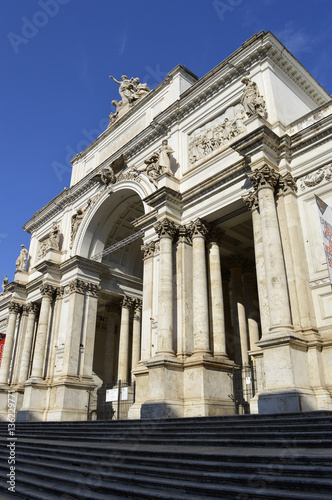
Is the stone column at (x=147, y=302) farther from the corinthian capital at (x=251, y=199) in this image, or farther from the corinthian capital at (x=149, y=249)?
the corinthian capital at (x=251, y=199)

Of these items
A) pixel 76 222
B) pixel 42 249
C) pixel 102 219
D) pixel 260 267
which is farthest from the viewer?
pixel 42 249

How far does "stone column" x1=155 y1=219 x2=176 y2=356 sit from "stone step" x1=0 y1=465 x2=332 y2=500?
7116 millimetres

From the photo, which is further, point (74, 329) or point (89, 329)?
point (89, 329)

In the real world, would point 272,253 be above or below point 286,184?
below

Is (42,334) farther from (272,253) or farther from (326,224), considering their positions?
(326,224)

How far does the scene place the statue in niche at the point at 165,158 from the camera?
18.0 m

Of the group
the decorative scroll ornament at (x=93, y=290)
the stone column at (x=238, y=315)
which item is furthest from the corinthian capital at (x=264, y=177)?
the decorative scroll ornament at (x=93, y=290)

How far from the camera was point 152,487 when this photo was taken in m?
6.16

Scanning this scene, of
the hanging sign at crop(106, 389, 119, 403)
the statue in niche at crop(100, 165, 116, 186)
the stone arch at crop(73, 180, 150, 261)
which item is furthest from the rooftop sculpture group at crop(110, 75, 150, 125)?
the hanging sign at crop(106, 389, 119, 403)

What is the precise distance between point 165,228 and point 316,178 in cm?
606

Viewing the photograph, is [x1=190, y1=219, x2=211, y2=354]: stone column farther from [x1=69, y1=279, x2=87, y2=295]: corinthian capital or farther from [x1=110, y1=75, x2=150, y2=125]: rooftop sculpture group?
[x1=110, y1=75, x2=150, y2=125]: rooftop sculpture group

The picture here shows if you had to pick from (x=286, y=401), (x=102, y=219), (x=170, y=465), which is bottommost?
(x=170, y=465)

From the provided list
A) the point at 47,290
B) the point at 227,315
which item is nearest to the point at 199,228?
the point at 227,315

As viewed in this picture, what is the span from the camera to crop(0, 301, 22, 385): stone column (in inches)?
1019
